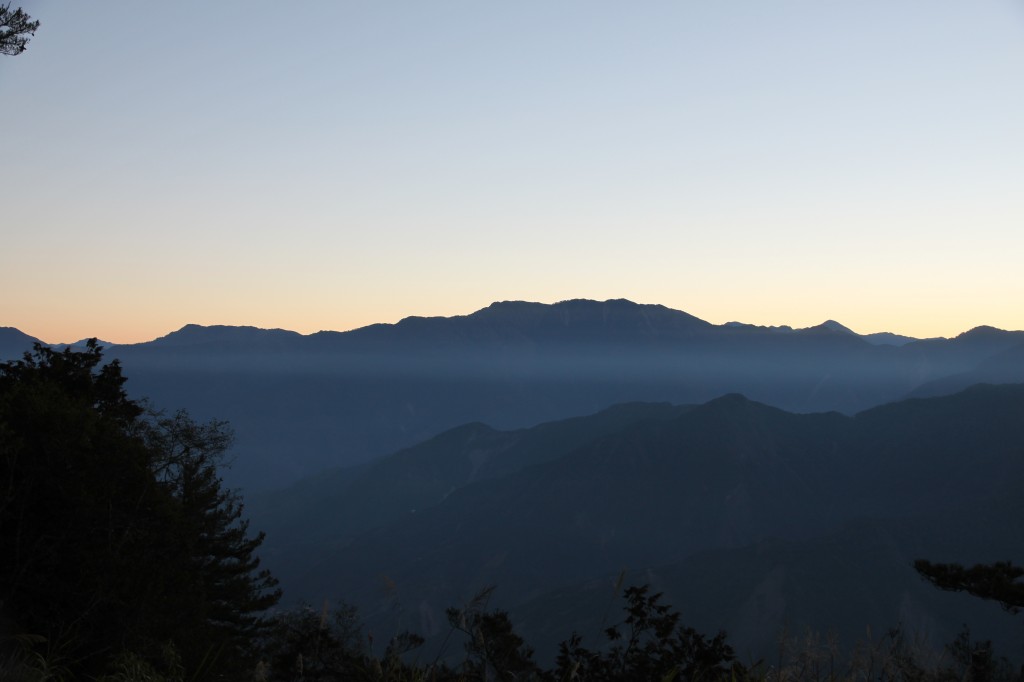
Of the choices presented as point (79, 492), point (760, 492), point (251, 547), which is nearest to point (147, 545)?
point (79, 492)

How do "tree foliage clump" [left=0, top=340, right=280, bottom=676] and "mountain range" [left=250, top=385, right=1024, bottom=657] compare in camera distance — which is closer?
"tree foliage clump" [left=0, top=340, right=280, bottom=676]

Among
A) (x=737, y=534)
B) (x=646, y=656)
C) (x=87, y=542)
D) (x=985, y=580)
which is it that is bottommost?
(x=737, y=534)

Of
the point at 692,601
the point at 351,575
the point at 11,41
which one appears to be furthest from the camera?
the point at 351,575

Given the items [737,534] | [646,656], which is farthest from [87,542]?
[737,534]

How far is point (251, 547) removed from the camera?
1534 inches

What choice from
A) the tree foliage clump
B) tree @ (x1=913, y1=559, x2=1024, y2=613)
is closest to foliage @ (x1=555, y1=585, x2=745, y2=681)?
the tree foliage clump

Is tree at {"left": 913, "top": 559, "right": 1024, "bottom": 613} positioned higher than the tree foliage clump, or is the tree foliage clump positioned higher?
the tree foliage clump

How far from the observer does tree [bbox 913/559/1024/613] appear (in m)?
25.7

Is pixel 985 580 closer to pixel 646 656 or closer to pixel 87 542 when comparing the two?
pixel 646 656

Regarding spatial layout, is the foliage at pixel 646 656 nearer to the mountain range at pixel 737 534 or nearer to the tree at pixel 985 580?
the tree at pixel 985 580

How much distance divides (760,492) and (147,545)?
171 metres

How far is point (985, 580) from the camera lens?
86.9 ft

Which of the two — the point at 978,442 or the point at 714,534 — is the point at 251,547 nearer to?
the point at 714,534

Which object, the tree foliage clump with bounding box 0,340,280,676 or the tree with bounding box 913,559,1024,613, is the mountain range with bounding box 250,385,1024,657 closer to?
the tree with bounding box 913,559,1024,613
